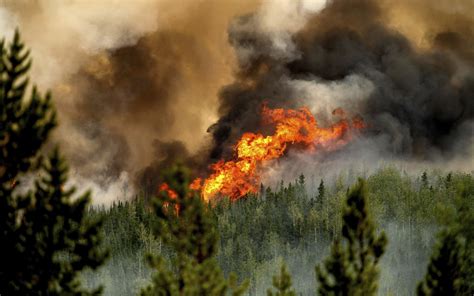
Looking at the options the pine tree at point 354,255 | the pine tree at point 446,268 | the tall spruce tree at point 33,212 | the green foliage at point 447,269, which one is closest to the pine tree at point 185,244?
the tall spruce tree at point 33,212

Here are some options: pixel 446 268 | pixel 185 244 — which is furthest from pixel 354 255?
pixel 185 244

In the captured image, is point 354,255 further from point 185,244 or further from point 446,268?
point 185,244

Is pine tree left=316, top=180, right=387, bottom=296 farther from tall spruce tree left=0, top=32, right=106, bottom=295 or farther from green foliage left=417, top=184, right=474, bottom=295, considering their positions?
tall spruce tree left=0, top=32, right=106, bottom=295

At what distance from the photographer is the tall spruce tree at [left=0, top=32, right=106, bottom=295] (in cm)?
3716

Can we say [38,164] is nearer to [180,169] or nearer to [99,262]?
[99,262]

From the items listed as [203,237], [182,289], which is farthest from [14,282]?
[203,237]

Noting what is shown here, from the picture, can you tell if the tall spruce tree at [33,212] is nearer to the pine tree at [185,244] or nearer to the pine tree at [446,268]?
the pine tree at [185,244]

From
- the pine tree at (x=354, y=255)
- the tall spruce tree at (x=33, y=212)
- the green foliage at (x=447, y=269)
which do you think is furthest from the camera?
the green foliage at (x=447, y=269)

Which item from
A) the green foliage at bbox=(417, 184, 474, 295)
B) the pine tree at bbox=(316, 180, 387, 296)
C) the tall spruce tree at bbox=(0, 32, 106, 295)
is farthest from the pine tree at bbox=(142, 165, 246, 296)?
the green foliage at bbox=(417, 184, 474, 295)

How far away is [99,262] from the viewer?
37.4m

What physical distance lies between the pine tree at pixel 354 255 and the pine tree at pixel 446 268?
10337mm

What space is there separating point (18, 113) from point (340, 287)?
4065 cm

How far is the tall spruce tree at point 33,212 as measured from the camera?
37.2m

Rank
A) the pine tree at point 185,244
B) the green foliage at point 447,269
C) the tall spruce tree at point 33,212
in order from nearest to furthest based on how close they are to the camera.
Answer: the tall spruce tree at point 33,212 < the pine tree at point 185,244 < the green foliage at point 447,269
